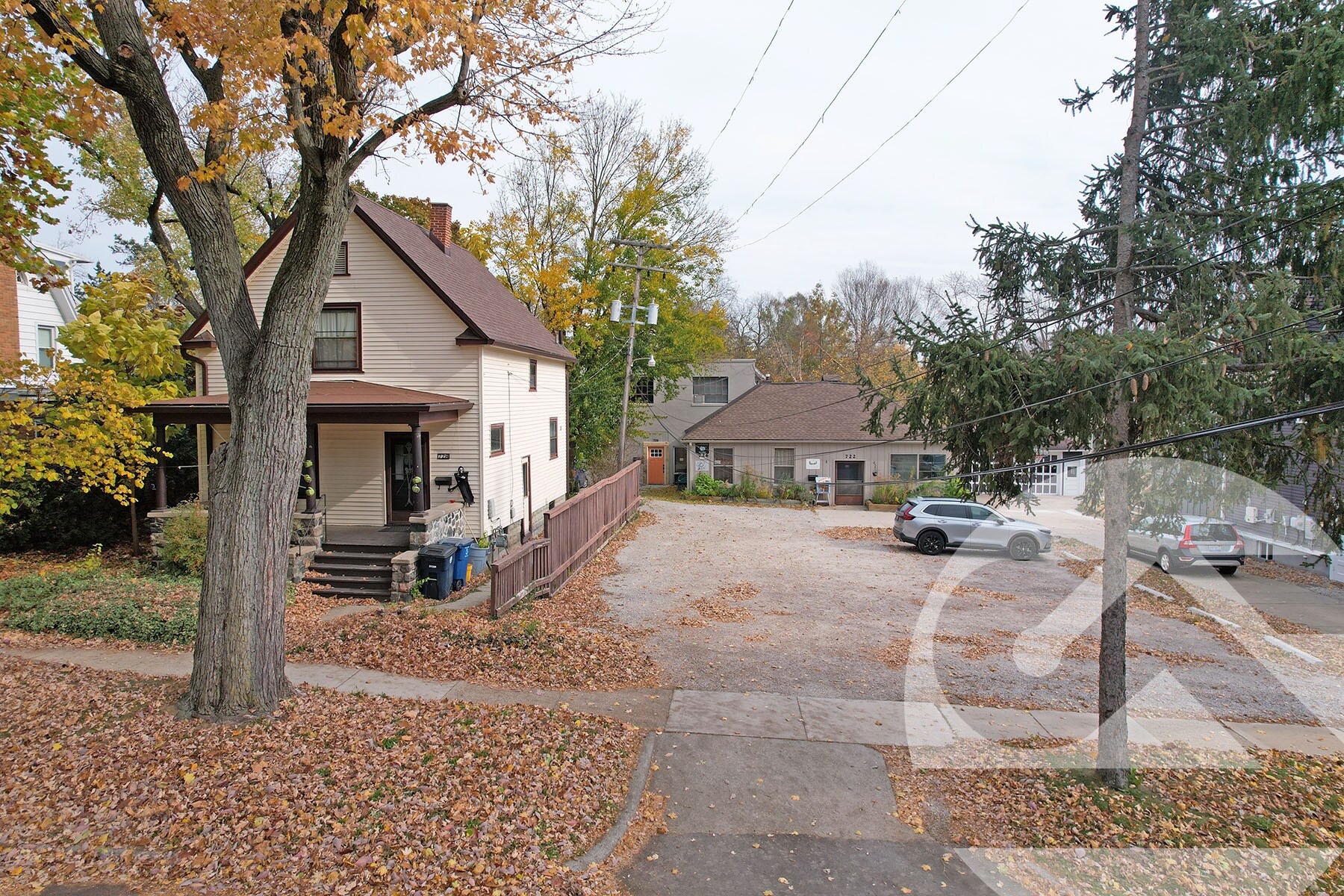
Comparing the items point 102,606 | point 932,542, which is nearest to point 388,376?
point 102,606

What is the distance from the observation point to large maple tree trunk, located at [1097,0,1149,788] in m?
7.21

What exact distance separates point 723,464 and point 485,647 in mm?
24086

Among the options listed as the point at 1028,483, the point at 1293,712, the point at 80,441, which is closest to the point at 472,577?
the point at 80,441

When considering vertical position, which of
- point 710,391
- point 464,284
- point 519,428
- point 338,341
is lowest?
point 519,428

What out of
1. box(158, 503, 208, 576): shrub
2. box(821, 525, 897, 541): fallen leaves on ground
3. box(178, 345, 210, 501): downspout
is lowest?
box(821, 525, 897, 541): fallen leaves on ground

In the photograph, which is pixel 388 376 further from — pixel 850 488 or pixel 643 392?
pixel 850 488

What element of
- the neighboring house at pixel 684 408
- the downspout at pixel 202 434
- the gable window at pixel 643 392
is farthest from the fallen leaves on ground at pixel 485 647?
the neighboring house at pixel 684 408

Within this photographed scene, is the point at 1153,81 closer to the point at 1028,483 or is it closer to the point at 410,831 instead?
the point at 1028,483

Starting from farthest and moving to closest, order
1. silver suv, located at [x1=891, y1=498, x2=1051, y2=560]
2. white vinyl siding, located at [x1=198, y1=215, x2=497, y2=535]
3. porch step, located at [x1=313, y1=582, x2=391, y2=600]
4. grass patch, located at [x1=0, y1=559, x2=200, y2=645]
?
silver suv, located at [x1=891, y1=498, x2=1051, y2=560] → white vinyl siding, located at [x1=198, y1=215, x2=497, y2=535] → porch step, located at [x1=313, y1=582, x2=391, y2=600] → grass patch, located at [x1=0, y1=559, x2=200, y2=645]

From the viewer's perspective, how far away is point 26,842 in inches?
201

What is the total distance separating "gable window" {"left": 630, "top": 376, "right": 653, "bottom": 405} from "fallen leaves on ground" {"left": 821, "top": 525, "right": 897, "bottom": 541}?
12.4m

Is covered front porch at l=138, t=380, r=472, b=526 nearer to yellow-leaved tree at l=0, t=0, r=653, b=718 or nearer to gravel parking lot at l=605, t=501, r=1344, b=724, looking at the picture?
gravel parking lot at l=605, t=501, r=1344, b=724

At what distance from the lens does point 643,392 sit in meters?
35.2

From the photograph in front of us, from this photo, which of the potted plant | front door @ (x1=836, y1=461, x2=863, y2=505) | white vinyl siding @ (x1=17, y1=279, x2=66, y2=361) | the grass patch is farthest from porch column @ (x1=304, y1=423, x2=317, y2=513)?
front door @ (x1=836, y1=461, x2=863, y2=505)
